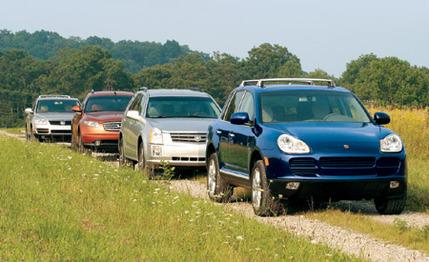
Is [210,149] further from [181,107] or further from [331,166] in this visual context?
[181,107]

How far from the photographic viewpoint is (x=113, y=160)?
25.2 metres

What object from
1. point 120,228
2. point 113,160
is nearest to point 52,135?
point 113,160

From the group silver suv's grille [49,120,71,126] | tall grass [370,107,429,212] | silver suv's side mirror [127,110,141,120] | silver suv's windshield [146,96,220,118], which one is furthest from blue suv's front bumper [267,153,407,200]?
silver suv's grille [49,120,71,126]

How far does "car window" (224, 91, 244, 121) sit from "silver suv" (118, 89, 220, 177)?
238cm

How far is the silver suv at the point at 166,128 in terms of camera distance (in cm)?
1830

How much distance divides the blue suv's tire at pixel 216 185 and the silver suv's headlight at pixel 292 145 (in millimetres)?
2288

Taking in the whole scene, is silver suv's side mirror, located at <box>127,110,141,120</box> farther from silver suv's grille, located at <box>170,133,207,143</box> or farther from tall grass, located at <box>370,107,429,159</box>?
tall grass, located at <box>370,107,429,159</box>

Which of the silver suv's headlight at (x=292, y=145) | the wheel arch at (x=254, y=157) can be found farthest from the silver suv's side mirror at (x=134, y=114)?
the silver suv's headlight at (x=292, y=145)

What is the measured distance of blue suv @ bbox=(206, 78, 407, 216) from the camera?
40.6 feet

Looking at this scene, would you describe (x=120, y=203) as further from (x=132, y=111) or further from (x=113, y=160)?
(x=113, y=160)

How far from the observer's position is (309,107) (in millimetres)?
13656

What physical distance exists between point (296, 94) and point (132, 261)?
20.1 ft

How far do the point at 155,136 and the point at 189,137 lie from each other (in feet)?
2.05

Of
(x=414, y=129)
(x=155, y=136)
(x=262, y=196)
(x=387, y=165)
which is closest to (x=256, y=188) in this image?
(x=262, y=196)
